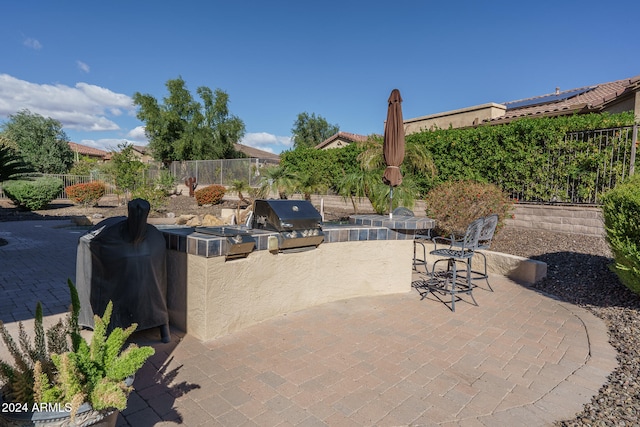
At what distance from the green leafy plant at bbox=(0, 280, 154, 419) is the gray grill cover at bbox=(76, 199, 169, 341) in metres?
1.01

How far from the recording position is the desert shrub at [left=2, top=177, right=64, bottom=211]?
15172mm

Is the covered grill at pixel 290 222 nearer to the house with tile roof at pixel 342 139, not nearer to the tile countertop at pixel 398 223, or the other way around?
the tile countertop at pixel 398 223

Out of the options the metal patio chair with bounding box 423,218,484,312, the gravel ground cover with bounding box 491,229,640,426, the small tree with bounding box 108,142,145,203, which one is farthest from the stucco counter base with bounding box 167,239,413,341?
the small tree with bounding box 108,142,145,203

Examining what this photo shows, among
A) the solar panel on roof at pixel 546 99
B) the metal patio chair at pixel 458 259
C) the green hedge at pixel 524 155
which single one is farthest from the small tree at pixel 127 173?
the solar panel on roof at pixel 546 99

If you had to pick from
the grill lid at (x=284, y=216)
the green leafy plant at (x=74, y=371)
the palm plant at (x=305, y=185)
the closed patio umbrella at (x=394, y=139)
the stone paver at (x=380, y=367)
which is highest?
the closed patio umbrella at (x=394, y=139)

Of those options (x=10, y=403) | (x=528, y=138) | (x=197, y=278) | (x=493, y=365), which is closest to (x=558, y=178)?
(x=528, y=138)

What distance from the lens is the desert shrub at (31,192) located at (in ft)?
49.8

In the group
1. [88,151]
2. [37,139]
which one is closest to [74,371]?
[37,139]

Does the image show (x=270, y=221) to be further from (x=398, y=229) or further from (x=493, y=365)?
(x=493, y=365)

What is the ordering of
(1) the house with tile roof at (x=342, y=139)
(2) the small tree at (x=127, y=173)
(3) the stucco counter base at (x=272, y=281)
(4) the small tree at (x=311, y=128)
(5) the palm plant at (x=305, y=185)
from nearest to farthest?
(3) the stucco counter base at (x=272, y=281), (5) the palm plant at (x=305, y=185), (2) the small tree at (x=127, y=173), (1) the house with tile roof at (x=342, y=139), (4) the small tree at (x=311, y=128)

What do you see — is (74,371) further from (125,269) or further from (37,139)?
(37,139)

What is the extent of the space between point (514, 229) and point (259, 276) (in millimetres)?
7366

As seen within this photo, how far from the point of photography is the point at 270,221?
3.82m

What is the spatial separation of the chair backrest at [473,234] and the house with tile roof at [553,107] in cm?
820
